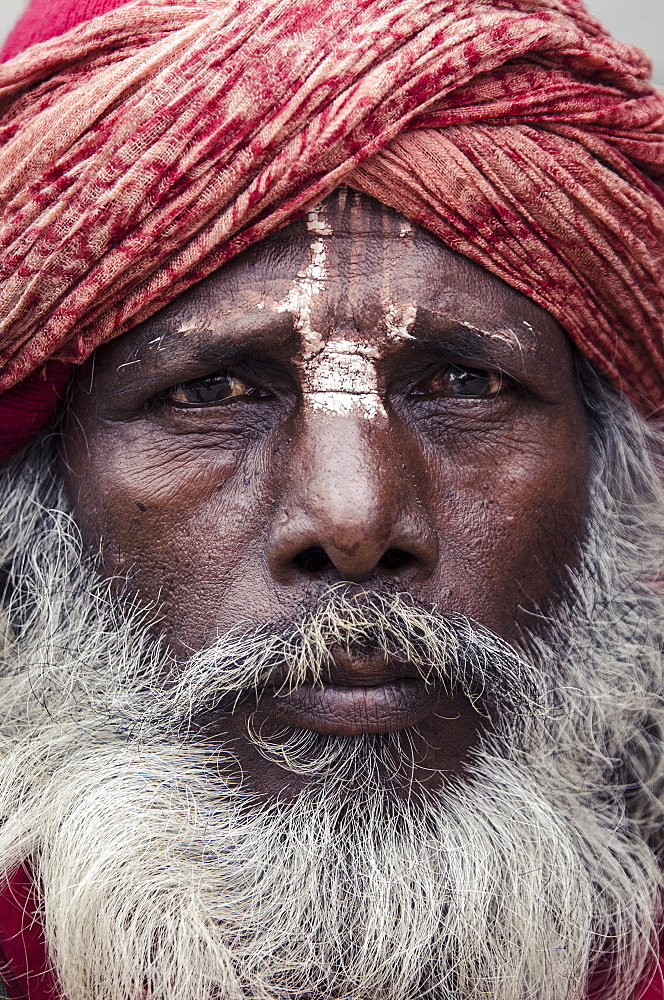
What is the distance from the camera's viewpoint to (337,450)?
1.51 metres

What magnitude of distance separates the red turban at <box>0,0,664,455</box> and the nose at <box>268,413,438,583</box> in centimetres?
36

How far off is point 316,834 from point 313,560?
475 mm

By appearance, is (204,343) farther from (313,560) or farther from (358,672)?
(358,672)

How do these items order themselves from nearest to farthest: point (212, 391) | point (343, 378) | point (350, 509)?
point (350, 509) → point (343, 378) → point (212, 391)

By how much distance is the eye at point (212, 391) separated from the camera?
5.45 ft

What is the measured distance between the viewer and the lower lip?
153 cm

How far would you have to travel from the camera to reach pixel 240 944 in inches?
62.6

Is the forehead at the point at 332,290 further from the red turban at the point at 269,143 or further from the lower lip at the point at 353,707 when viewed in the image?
the lower lip at the point at 353,707

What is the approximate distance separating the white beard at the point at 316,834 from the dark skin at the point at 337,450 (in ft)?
0.31

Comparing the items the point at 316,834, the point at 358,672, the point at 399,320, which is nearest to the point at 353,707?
the point at 358,672

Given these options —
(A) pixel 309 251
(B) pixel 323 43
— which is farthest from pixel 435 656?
(B) pixel 323 43

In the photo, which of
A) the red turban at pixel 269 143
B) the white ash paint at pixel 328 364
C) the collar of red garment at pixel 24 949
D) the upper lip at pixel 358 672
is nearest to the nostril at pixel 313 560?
the upper lip at pixel 358 672

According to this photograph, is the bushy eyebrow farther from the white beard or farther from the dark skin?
the white beard

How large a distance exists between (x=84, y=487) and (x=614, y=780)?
121 centimetres
